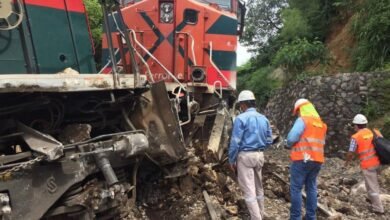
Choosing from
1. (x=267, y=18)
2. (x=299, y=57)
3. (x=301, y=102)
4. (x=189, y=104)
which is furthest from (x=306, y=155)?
(x=267, y=18)

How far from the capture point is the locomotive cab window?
23.6 feet

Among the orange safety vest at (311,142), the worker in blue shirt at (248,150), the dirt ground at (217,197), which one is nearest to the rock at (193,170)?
the dirt ground at (217,197)

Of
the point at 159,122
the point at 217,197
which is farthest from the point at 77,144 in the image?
the point at 217,197

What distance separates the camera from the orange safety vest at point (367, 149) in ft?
25.6

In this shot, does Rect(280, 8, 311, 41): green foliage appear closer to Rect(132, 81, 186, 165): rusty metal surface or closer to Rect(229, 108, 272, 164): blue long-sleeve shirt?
Rect(229, 108, 272, 164): blue long-sleeve shirt

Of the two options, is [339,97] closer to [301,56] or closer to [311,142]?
[301,56]

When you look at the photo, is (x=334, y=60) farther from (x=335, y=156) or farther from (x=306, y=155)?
(x=306, y=155)

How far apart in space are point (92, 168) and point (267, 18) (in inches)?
1191

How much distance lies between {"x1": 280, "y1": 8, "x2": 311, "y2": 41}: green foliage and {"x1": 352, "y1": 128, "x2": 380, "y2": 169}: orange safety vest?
49.3ft

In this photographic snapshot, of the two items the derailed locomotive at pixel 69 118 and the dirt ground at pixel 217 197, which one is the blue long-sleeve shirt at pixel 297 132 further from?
the derailed locomotive at pixel 69 118

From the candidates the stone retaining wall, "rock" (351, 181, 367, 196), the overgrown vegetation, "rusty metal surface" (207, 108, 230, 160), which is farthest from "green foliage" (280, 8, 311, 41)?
"rusty metal surface" (207, 108, 230, 160)

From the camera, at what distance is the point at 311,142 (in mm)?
6000

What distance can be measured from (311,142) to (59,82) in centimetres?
340

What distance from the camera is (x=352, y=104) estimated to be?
1330cm
